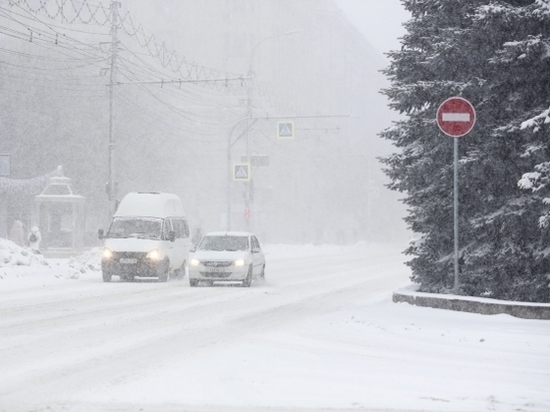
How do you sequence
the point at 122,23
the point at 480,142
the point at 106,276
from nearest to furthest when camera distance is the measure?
the point at 480,142 < the point at 106,276 < the point at 122,23

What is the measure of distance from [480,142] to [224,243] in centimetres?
1278

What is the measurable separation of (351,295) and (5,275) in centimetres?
1053

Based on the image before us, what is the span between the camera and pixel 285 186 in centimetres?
9688

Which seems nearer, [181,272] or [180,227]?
[181,272]

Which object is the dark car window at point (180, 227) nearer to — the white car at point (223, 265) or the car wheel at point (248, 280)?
the white car at point (223, 265)

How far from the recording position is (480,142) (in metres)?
18.9

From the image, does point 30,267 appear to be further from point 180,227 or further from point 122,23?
point 122,23

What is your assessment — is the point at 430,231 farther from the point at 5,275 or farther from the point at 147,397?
the point at 5,275

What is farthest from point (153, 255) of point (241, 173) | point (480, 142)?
point (241, 173)

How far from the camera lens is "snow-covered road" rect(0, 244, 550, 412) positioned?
30.8 feet

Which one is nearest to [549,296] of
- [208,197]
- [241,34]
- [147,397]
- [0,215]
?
[147,397]

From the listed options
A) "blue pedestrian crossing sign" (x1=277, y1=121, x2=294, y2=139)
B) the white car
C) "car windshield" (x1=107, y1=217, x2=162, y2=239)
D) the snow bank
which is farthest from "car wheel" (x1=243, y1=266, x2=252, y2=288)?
"blue pedestrian crossing sign" (x1=277, y1=121, x2=294, y2=139)

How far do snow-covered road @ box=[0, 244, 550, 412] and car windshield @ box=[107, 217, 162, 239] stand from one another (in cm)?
933

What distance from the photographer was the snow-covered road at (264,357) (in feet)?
30.8
